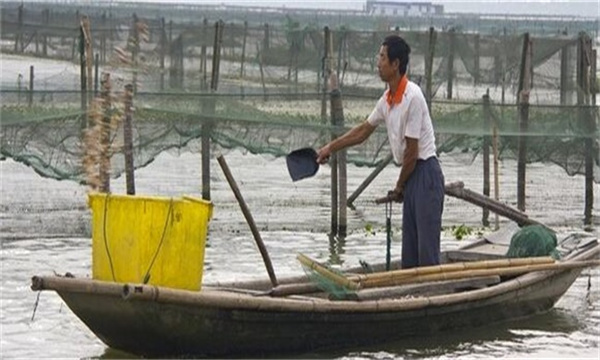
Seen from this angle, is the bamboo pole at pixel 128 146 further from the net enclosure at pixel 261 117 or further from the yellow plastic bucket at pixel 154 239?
the yellow plastic bucket at pixel 154 239

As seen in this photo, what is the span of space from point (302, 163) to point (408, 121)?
754mm

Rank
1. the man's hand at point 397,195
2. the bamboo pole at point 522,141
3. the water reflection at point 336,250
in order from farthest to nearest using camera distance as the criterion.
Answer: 1. the bamboo pole at point 522,141
2. the water reflection at point 336,250
3. the man's hand at point 397,195

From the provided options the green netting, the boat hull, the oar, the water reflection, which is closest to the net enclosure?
the water reflection

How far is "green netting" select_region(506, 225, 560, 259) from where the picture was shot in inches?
446

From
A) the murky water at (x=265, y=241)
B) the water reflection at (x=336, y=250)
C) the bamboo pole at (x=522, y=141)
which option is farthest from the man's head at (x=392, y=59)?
the bamboo pole at (x=522, y=141)

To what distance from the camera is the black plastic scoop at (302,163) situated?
10.2 meters

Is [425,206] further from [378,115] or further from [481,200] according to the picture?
[481,200]

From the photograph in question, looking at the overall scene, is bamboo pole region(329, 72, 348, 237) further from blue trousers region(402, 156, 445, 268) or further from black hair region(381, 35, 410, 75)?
black hair region(381, 35, 410, 75)

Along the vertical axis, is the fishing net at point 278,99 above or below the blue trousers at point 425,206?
above

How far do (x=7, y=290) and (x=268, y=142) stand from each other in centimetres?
481

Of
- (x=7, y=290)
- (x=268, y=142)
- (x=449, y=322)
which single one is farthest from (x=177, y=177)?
(x=449, y=322)

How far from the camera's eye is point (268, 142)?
15930 mm

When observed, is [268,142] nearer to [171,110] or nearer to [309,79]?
[171,110]

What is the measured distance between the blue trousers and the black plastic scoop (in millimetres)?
629
